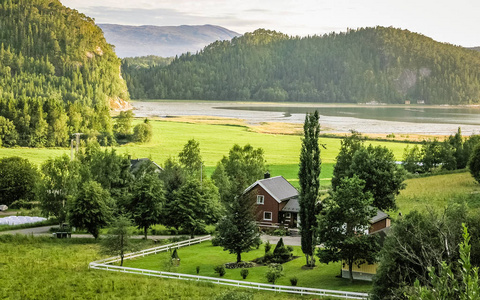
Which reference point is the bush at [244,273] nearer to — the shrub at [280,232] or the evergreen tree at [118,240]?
the evergreen tree at [118,240]

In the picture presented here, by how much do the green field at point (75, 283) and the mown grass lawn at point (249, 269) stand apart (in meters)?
3.18

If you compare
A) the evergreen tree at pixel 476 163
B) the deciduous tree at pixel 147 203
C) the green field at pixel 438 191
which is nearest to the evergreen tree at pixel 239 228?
the deciduous tree at pixel 147 203

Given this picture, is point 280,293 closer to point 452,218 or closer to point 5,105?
point 452,218

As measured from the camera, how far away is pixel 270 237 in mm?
46781

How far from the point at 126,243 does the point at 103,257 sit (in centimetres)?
229

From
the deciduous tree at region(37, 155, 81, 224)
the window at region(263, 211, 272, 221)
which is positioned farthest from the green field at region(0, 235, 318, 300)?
the window at region(263, 211, 272, 221)

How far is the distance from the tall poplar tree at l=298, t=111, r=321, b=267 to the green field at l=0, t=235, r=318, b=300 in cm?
790

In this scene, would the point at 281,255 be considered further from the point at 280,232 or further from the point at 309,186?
the point at 280,232

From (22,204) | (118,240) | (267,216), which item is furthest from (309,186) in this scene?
(22,204)

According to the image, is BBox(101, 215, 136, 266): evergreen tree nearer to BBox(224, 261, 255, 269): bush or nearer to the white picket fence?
the white picket fence

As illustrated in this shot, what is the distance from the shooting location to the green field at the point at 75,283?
94.7ft

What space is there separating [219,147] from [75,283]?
74.3 m

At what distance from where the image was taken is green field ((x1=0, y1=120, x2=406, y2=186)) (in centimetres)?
8694

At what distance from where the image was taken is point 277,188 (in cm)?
5222
